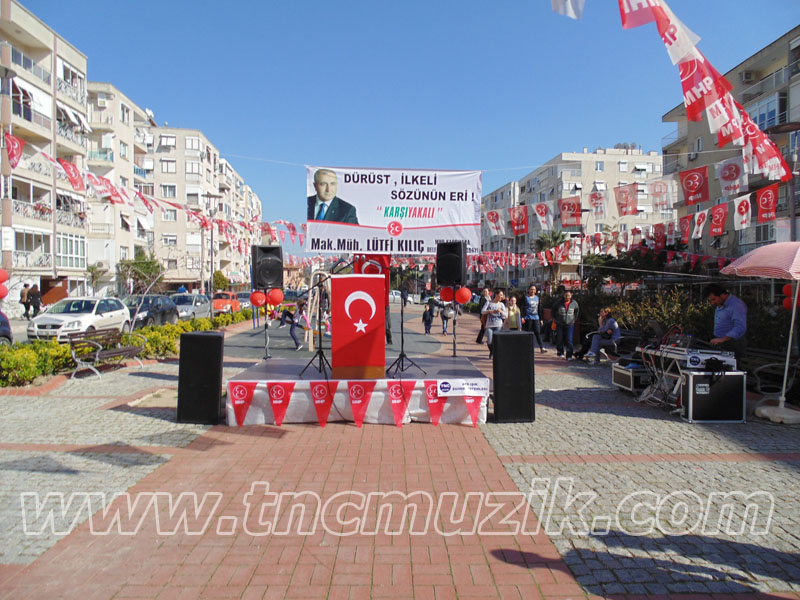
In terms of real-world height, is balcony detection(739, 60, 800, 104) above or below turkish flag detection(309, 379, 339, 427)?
above

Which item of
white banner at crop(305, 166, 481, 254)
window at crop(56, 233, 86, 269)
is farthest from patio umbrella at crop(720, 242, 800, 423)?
window at crop(56, 233, 86, 269)

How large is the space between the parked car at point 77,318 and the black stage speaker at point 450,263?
11.2 metres

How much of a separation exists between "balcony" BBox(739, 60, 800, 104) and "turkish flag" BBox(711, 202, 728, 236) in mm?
16038

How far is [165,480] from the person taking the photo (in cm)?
499

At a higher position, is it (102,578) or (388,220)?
(388,220)

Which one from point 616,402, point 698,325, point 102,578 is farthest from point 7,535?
point 698,325

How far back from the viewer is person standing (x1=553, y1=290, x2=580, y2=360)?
13656 millimetres

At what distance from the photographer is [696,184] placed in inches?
579

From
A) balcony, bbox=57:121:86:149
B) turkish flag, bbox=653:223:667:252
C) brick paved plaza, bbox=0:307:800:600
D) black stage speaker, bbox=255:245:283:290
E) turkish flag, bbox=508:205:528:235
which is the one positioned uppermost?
balcony, bbox=57:121:86:149

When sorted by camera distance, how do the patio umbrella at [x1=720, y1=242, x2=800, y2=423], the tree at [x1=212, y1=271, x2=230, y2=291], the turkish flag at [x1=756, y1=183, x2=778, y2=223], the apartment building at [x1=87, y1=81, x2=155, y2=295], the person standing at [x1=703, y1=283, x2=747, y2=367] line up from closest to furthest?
the patio umbrella at [x1=720, y1=242, x2=800, y2=423] → the person standing at [x1=703, y1=283, x2=747, y2=367] → the turkish flag at [x1=756, y1=183, x2=778, y2=223] → the apartment building at [x1=87, y1=81, x2=155, y2=295] → the tree at [x1=212, y1=271, x2=230, y2=291]

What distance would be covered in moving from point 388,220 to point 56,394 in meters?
6.07

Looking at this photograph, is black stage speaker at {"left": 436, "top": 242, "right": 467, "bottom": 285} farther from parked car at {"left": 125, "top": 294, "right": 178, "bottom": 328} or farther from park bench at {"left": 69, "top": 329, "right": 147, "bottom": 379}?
parked car at {"left": 125, "top": 294, "right": 178, "bottom": 328}

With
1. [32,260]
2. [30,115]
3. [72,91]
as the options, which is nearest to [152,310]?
[32,260]

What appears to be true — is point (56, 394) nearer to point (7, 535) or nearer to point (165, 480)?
point (165, 480)
